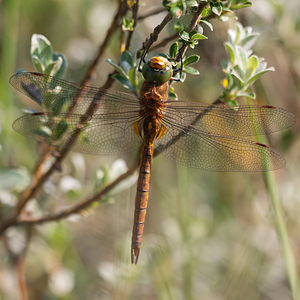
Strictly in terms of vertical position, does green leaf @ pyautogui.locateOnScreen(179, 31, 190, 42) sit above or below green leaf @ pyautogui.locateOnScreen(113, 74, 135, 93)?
above

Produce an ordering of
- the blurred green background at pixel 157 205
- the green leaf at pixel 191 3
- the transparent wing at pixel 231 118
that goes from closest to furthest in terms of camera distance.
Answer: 1. the green leaf at pixel 191 3
2. the transparent wing at pixel 231 118
3. the blurred green background at pixel 157 205

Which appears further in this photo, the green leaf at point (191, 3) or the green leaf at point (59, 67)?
the green leaf at point (59, 67)

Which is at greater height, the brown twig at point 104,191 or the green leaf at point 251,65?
the green leaf at point 251,65

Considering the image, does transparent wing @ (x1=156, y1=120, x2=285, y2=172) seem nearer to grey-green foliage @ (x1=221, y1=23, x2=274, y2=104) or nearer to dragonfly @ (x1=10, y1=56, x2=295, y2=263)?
dragonfly @ (x1=10, y1=56, x2=295, y2=263)

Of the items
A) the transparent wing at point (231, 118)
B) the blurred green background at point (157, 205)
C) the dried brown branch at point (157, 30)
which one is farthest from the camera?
the blurred green background at point (157, 205)

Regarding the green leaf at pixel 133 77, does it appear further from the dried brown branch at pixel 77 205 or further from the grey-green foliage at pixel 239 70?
the grey-green foliage at pixel 239 70

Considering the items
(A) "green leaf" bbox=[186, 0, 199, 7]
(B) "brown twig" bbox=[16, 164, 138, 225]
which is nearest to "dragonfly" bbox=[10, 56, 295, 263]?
(B) "brown twig" bbox=[16, 164, 138, 225]

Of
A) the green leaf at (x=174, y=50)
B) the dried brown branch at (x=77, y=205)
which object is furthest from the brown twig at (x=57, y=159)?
the green leaf at (x=174, y=50)

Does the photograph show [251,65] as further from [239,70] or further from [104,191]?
[104,191]
